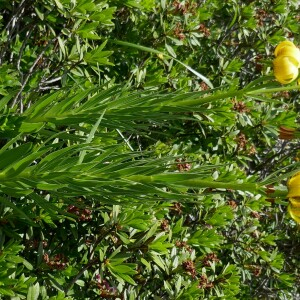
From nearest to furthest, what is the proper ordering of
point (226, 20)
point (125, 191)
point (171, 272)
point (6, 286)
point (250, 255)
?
point (125, 191) < point (6, 286) < point (171, 272) < point (250, 255) < point (226, 20)

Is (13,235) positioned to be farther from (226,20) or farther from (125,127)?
(226,20)

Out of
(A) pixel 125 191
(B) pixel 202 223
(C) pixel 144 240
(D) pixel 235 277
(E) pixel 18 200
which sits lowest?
(D) pixel 235 277

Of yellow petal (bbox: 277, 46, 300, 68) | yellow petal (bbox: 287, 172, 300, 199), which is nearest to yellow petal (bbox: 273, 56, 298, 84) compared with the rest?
yellow petal (bbox: 277, 46, 300, 68)

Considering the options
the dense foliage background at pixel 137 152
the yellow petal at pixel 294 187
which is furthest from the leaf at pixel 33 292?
the yellow petal at pixel 294 187

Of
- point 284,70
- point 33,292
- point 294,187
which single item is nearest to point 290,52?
point 284,70

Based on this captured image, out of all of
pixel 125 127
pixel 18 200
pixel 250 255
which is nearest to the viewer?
pixel 125 127

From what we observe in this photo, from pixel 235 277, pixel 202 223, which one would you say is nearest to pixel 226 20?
pixel 202 223

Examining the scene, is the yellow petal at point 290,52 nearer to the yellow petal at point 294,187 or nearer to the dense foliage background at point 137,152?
the dense foliage background at point 137,152

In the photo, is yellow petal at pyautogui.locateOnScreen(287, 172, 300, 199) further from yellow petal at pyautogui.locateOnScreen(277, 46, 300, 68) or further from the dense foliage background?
yellow petal at pyautogui.locateOnScreen(277, 46, 300, 68)
